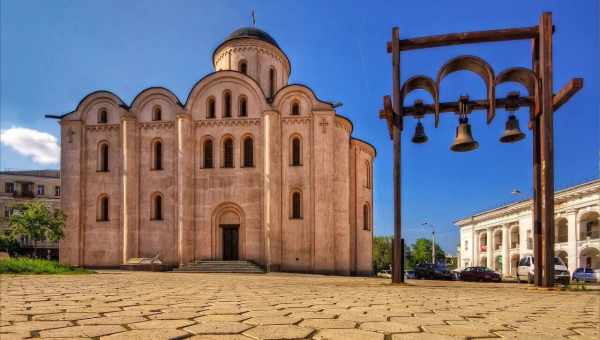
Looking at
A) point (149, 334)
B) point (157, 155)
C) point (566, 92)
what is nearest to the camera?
point (149, 334)

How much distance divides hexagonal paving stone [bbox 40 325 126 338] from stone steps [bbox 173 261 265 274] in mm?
19563

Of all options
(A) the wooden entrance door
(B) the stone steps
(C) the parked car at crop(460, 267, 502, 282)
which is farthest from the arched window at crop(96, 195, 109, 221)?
(C) the parked car at crop(460, 267, 502, 282)

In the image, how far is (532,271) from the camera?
1973cm

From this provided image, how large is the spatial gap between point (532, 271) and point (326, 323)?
19.7 meters

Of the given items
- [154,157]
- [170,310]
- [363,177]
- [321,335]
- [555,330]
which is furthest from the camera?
[363,177]

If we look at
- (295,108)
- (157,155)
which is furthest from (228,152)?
(295,108)

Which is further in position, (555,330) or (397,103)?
(397,103)

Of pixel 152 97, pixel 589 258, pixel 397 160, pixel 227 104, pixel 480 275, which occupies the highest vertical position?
pixel 152 97

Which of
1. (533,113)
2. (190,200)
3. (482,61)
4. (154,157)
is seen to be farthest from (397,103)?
(154,157)

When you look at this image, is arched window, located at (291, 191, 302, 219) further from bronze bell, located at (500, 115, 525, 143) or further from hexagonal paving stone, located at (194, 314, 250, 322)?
hexagonal paving stone, located at (194, 314, 250, 322)

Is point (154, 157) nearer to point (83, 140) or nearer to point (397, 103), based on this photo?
point (83, 140)

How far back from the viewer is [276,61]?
3103 cm

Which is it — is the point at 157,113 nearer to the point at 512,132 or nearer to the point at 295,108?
the point at 295,108

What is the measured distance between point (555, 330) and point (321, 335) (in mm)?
2260
